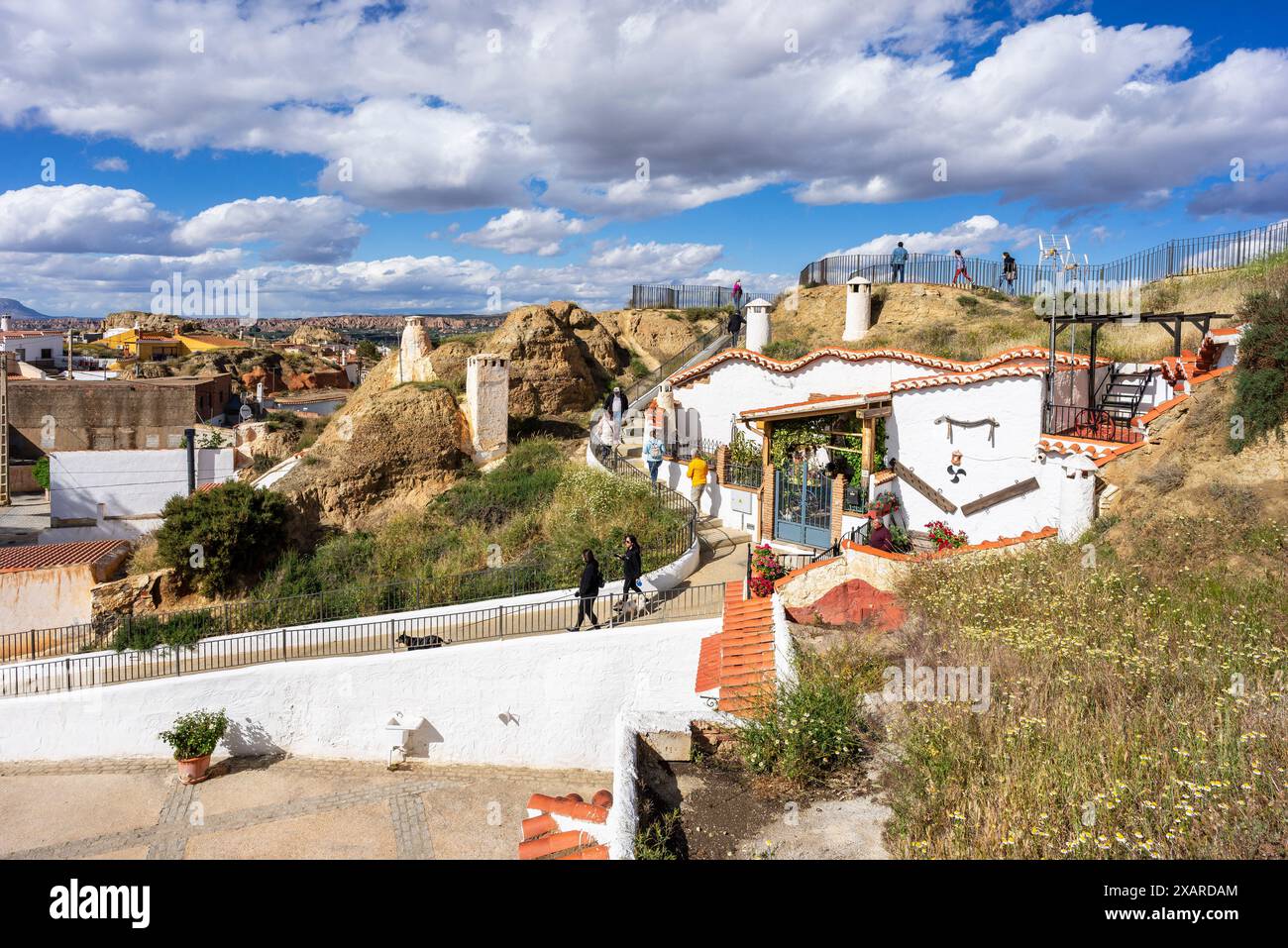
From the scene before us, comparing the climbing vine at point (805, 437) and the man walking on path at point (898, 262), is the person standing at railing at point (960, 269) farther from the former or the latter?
the climbing vine at point (805, 437)

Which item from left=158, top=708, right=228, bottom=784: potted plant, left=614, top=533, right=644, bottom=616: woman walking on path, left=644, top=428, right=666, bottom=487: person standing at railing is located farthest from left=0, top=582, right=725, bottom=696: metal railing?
left=644, top=428, right=666, bottom=487: person standing at railing

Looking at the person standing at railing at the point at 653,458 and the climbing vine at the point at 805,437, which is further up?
the climbing vine at the point at 805,437

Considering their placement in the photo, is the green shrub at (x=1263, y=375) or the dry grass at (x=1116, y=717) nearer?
the dry grass at (x=1116, y=717)

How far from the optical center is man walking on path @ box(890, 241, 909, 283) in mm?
27547

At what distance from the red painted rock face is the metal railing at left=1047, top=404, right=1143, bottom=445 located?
Answer: 4372 millimetres

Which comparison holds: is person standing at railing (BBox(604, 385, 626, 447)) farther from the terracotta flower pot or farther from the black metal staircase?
the terracotta flower pot

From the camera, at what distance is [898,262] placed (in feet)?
90.5

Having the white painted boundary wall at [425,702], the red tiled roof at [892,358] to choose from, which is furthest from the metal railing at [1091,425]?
the white painted boundary wall at [425,702]

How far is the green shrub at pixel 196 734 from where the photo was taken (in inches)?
510

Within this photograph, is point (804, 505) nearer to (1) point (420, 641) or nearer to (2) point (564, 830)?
(1) point (420, 641)

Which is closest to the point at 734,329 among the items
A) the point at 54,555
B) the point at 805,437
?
the point at 805,437

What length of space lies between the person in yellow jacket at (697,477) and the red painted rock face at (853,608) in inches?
244

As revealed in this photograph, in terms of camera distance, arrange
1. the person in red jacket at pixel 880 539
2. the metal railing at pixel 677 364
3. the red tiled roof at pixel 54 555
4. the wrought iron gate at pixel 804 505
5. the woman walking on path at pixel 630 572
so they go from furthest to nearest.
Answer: the metal railing at pixel 677 364 → the red tiled roof at pixel 54 555 → the wrought iron gate at pixel 804 505 → the woman walking on path at pixel 630 572 → the person in red jacket at pixel 880 539
